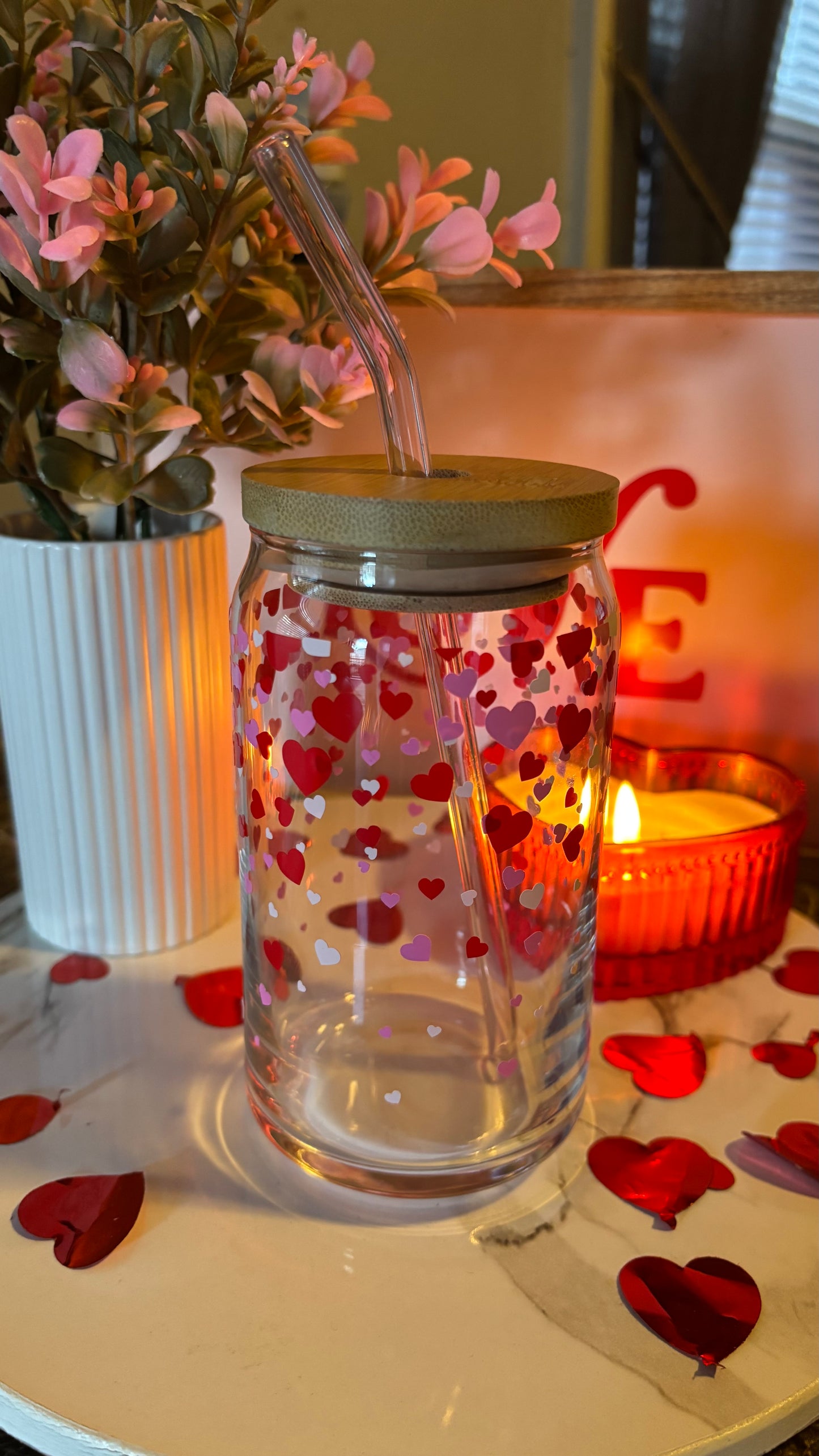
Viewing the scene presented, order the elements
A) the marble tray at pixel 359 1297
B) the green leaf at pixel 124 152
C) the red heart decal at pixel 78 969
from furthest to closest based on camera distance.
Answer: the red heart decal at pixel 78 969 → the green leaf at pixel 124 152 → the marble tray at pixel 359 1297

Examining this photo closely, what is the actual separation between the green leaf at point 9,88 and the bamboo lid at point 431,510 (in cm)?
19

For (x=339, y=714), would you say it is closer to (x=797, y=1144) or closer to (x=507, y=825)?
(x=507, y=825)

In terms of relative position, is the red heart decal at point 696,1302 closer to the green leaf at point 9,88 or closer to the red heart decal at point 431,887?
the red heart decal at point 431,887

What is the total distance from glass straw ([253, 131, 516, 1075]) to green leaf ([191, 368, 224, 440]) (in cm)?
8

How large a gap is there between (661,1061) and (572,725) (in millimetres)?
172

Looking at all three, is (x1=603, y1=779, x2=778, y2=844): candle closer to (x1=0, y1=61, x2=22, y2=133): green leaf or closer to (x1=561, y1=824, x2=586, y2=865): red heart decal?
(x1=561, y1=824, x2=586, y2=865): red heart decal

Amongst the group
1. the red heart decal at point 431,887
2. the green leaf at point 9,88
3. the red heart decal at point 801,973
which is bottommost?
the red heart decal at point 801,973

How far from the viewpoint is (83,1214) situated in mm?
381

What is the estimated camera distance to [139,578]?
488 millimetres

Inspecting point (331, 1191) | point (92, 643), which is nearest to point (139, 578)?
point (92, 643)

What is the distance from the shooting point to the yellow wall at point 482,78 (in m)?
0.59

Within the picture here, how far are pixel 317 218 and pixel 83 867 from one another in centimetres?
31

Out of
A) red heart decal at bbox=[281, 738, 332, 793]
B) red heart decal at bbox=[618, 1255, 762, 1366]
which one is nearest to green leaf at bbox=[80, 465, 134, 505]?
red heart decal at bbox=[281, 738, 332, 793]

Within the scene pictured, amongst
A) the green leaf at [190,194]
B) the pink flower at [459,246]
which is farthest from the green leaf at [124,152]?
the pink flower at [459,246]
